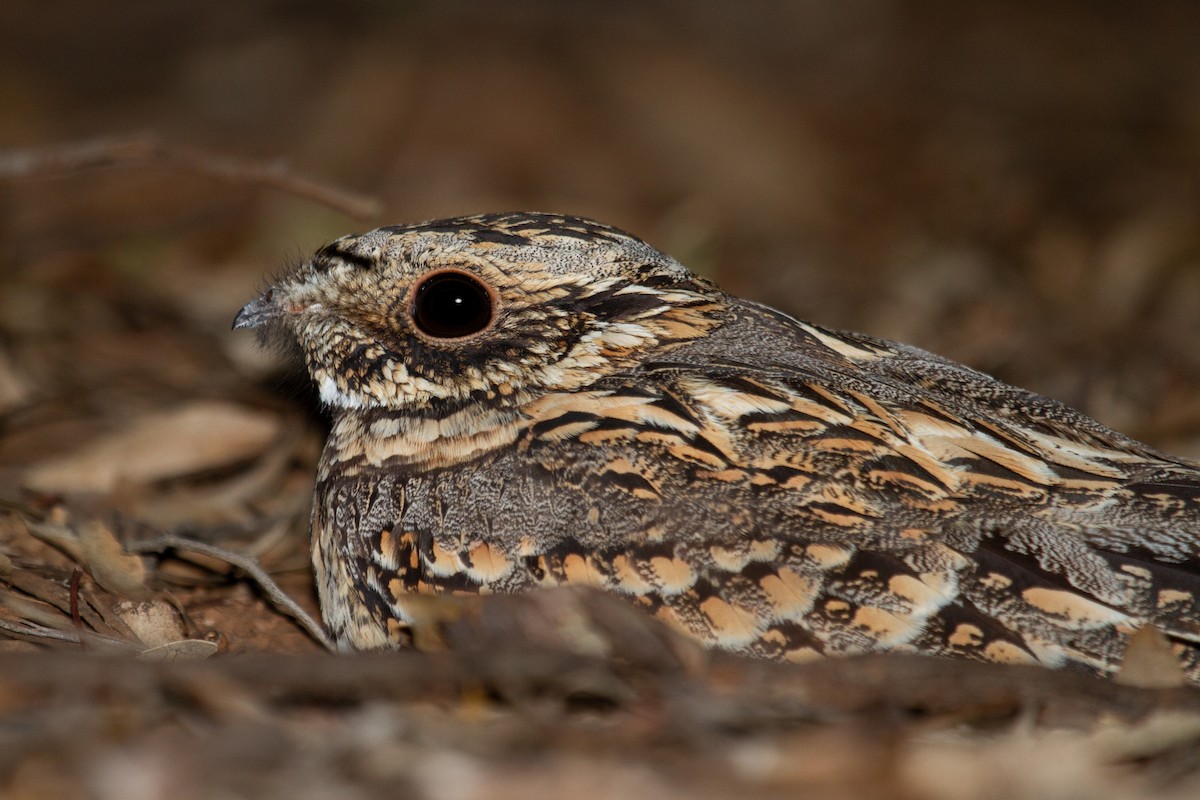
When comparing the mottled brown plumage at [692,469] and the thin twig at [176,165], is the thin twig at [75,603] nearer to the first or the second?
the mottled brown plumage at [692,469]

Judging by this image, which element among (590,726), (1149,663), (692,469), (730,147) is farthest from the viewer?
(730,147)

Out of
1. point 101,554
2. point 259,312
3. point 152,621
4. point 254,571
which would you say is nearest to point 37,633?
point 152,621

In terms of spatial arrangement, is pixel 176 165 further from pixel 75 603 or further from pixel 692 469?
pixel 692 469

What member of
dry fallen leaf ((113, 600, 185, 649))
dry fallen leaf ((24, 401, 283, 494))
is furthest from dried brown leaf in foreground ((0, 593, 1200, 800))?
dry fallen leaf ((24, 401, 283, 494))

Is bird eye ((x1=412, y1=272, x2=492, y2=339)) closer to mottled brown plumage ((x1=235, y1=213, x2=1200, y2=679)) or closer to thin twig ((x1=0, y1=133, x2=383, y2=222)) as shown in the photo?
mottled brown plumage ((x1=235, y1=213, x2=1200, y2=679))

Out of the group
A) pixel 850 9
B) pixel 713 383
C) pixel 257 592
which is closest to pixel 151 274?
pixel 257 592

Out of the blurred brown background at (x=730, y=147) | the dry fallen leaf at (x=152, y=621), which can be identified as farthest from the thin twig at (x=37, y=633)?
the blurred brown background at (x=730, y=147)
